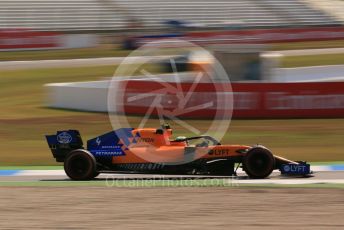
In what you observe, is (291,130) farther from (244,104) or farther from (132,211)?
(132,211)

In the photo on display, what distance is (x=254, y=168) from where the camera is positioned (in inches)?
460

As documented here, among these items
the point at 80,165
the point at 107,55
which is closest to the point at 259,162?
the point at 80,165

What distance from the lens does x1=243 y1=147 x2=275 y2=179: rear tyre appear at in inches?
455

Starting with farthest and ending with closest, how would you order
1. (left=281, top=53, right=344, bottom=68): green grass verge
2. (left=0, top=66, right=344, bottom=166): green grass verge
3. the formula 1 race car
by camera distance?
(left=281, top=53, right=344, bottom=68): green grass verge
(left=0, top=66, right=344, bottom=166): green grass verge
the formula 1 race car

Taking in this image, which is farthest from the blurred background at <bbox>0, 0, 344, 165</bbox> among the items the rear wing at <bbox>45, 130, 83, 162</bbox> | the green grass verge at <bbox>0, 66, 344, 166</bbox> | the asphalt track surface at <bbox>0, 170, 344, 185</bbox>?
the rear wing at <bbox>45, 130, 83, 162</bbox>

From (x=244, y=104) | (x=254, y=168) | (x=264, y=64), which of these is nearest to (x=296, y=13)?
(x=264, y=64)

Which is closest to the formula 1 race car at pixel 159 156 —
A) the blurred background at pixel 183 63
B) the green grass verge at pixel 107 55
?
the blurred background at pixel 183 63

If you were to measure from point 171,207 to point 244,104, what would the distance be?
12.7m

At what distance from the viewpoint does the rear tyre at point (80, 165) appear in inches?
472

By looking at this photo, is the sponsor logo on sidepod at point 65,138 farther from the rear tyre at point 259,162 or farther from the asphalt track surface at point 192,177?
the rear tyre at point 259,162

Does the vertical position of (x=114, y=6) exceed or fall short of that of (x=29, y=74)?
it exceeds it

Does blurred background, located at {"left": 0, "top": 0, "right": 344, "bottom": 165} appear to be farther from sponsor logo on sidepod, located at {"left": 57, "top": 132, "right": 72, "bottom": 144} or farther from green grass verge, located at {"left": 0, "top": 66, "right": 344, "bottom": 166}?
sponsor logo on sidepod, located at {"left": 57, "top": 132, "right": 72, "bottom": 144}

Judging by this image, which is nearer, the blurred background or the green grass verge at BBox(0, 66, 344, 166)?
the green grass verge at BBox(0, 66, 344, 166)

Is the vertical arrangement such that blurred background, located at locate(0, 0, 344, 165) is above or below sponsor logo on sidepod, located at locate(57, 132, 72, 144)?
above
